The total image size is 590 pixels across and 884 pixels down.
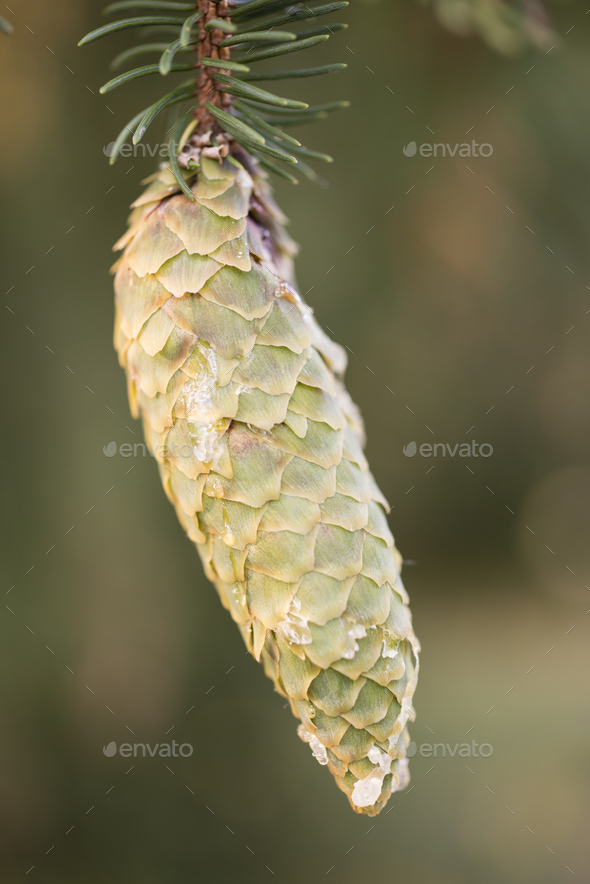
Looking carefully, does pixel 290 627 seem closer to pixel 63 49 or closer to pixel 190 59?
pixel 190 59

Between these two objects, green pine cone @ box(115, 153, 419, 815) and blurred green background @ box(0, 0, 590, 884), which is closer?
green pine cone @ box(115, 153, 419, 815)

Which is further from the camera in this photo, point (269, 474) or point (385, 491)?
point (385, 491)

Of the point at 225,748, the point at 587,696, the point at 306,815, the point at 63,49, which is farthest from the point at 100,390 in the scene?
the point at 587,696

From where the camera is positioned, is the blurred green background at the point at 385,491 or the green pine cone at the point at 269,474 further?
the blurred green background at the point at 385,491
